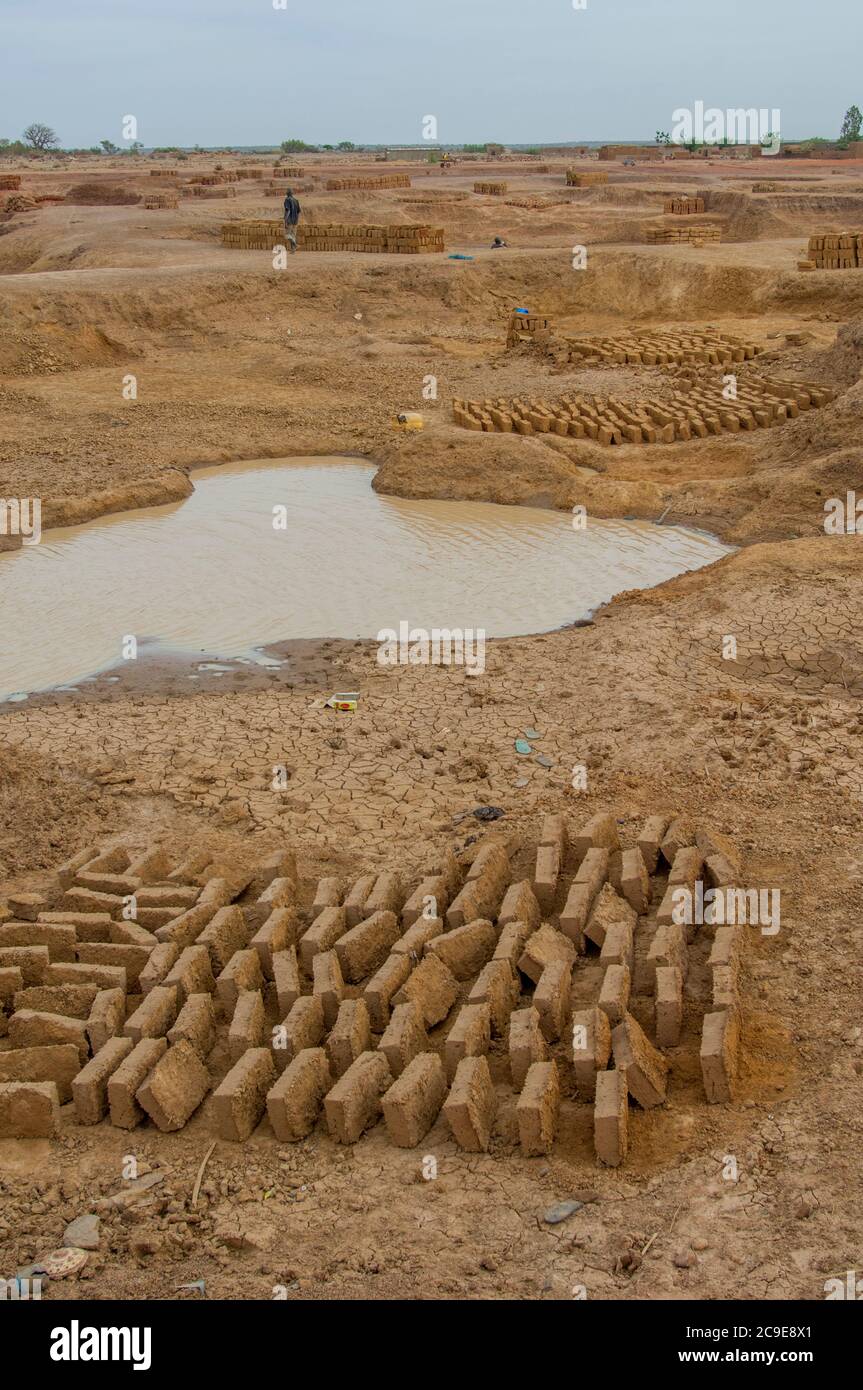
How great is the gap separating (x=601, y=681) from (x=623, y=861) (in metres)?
2.43

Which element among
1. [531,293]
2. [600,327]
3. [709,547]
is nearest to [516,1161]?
[709,547]

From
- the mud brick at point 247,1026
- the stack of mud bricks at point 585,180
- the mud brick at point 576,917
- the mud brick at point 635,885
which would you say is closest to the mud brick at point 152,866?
the mud brick at point 247,1026

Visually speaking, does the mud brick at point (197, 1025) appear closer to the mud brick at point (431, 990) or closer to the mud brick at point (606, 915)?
the mud brick at point (431, 990)

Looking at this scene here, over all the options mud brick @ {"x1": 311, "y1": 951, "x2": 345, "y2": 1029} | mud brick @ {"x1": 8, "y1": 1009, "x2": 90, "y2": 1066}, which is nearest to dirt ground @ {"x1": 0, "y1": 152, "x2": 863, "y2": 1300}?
mud brick @ {"x1": 8, "y1": 1009, "x2": 90, "y2": 1066}

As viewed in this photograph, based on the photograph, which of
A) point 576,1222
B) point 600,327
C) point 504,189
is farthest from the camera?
point 504,189

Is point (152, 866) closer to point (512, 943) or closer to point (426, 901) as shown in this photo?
point (426, 901)

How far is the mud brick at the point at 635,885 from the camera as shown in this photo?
18.3 ft

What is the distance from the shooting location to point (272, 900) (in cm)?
566

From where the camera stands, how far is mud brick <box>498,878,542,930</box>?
5.44 meters

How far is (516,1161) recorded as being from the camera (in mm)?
4266

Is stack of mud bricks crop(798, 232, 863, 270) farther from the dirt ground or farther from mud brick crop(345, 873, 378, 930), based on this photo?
mud brick crop(345, 873, 378, 930)

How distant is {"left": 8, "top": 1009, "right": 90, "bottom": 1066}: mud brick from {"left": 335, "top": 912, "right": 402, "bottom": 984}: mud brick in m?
1.07

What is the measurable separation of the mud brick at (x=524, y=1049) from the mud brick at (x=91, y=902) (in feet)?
6.63

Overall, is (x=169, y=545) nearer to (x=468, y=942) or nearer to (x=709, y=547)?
(x=709, y=547)
